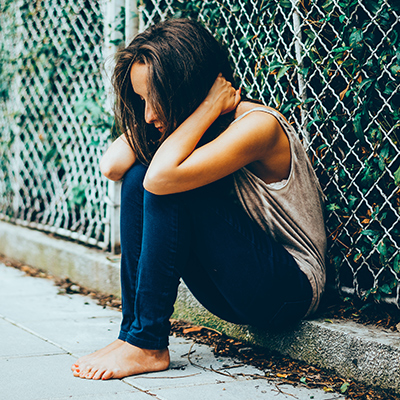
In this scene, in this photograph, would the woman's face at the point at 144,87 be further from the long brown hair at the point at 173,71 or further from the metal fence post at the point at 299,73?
the metal fence post at the point at 299,73

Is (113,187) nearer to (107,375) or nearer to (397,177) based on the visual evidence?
(107,375)

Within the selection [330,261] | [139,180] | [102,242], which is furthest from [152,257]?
[102,242]

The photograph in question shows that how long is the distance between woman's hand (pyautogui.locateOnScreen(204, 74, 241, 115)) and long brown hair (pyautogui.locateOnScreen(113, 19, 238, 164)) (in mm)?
22

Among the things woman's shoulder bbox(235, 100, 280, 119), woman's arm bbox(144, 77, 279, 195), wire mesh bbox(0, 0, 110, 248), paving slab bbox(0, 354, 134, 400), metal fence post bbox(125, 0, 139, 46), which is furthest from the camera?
wire mesh bbox(0, 0, 110, 248)

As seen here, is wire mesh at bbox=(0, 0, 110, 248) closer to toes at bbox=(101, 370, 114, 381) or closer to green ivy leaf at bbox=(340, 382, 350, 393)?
toes at bbox=(101, 370, 114, 381)

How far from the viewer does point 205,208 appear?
2.00 metres

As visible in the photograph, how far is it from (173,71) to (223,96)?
22 cm

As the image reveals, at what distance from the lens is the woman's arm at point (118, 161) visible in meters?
2.26

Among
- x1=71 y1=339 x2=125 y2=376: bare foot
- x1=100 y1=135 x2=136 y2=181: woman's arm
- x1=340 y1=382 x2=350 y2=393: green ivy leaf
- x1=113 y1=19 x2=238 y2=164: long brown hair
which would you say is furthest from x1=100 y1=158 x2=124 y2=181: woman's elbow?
x1=340 y1=382 x2=350 y2=393: green ivy leaf

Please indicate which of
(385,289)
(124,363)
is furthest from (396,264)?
(124,363)

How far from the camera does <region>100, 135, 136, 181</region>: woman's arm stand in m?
2.26

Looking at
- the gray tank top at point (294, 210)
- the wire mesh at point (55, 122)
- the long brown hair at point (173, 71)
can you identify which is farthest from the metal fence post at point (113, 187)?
the gray tank top at point (294, 210)

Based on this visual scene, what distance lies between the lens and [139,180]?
2104 mm

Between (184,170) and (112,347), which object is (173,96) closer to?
(184,170)
